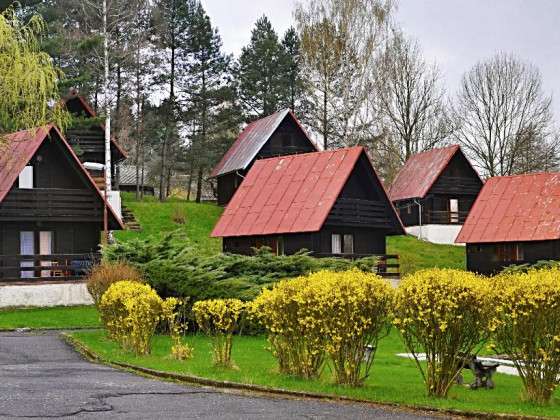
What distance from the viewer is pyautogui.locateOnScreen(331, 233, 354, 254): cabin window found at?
38872 millimetres

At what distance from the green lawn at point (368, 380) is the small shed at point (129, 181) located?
4624cm

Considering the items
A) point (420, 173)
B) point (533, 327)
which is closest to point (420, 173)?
point (420, 173)

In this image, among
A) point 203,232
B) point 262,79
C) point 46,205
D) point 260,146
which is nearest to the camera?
point 46,205

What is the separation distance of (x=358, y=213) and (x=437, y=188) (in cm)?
2026

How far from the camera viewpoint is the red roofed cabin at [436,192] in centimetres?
5584

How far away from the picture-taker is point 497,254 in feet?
142

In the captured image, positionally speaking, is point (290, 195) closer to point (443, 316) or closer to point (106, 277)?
point (106, 277)

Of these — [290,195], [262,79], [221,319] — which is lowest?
[221,319]

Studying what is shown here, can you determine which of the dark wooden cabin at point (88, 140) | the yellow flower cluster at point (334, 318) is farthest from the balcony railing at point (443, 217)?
the yellow flower cluster at point (334, 318)

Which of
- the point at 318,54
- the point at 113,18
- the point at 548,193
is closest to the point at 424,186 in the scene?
the point at 318,54

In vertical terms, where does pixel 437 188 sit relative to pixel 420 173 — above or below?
below

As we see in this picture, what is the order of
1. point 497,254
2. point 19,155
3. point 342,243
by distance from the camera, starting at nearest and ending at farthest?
point 19,155 → point 342,243 → point 497,254

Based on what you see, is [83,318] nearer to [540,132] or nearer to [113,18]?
[113,18]

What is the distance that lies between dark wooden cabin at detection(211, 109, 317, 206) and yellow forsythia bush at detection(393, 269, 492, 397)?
40348 millimetres
